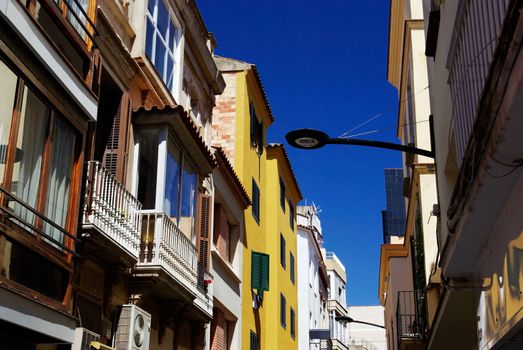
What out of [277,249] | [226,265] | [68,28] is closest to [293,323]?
[277,249]

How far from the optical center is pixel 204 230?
666 inches

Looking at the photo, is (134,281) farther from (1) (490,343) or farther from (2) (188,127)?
(1) (490,343)

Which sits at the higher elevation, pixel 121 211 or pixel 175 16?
pixel 175 16

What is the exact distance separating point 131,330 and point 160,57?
6035 millimetres

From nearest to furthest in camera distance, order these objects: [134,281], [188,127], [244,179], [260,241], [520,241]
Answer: [520,241] < [134,281] < [188,127] < [244,179] < [260,241]

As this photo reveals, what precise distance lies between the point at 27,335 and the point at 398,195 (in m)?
106

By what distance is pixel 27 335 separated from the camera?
8586mm

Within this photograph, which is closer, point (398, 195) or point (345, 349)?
point (345, 349)

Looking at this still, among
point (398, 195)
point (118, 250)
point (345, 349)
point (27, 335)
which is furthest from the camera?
point (398, 195)

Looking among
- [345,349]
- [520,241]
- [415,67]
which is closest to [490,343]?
[520,241]

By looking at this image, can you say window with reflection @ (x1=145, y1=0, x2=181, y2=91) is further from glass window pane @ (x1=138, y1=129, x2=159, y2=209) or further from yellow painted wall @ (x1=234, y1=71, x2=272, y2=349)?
yellow painted wall @ (x1=234, y1=71, x2=272, y2=349)

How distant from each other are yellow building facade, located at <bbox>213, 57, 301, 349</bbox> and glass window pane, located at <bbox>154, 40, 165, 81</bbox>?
25.3ft

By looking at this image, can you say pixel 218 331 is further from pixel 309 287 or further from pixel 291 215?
pixel 309 287

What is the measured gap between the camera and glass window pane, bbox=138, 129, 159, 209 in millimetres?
13070
